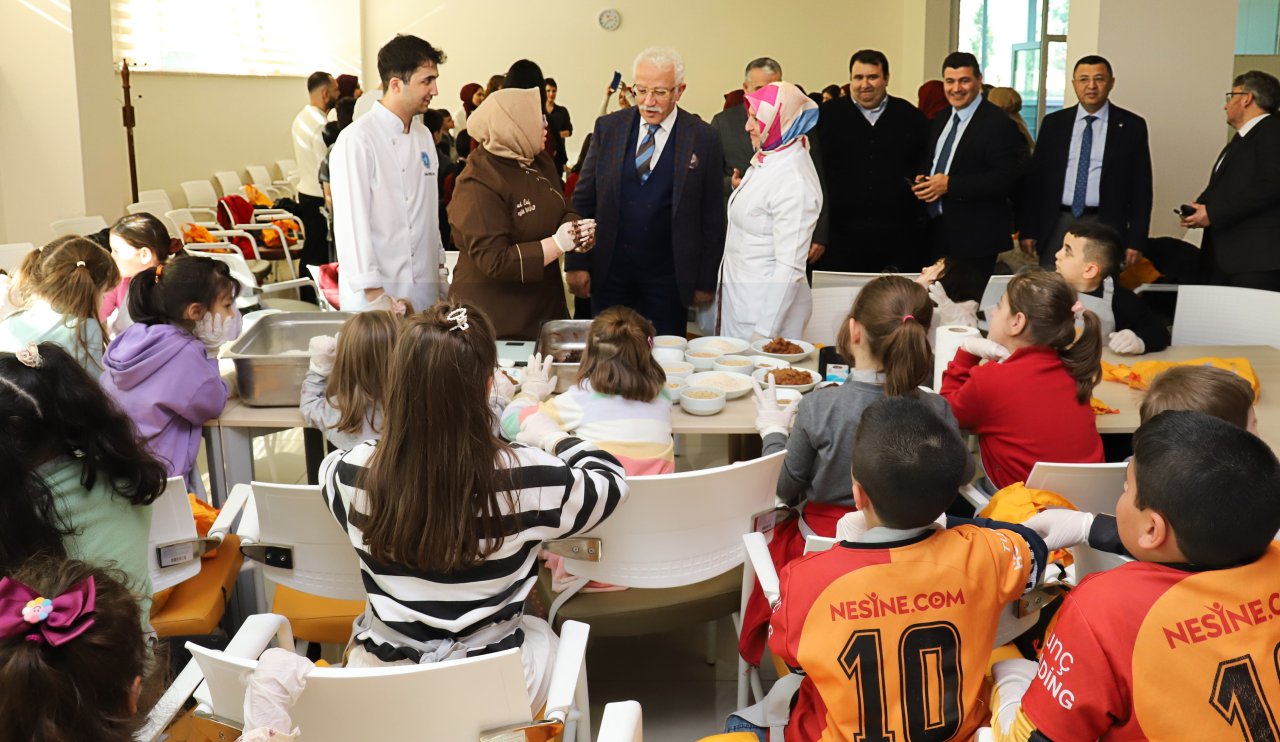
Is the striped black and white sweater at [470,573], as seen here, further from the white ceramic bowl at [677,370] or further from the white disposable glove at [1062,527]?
the white ceramic bowl at [677,370]

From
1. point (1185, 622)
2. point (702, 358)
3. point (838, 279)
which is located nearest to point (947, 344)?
point (702, 358)

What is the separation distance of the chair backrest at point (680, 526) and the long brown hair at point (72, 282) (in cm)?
173

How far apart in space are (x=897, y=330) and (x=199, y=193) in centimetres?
780

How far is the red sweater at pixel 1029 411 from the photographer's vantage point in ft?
8.91

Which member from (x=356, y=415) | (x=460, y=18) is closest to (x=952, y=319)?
(x=356, y=415)

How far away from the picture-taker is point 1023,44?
10875mm

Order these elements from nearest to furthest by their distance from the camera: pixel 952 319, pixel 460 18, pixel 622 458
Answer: pixel 622 458
pixel 952 319
pixel 460 18

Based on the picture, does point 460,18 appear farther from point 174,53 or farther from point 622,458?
point 622,458

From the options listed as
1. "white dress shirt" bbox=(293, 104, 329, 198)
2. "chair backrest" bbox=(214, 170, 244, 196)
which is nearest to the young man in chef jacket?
"white dress shirt" bbox=(293, 104, 329, 198)

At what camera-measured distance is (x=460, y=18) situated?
1213 cm

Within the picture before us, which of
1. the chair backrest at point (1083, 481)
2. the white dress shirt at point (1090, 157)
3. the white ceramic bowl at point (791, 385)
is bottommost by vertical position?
the chair backrest at point (1083, 481)

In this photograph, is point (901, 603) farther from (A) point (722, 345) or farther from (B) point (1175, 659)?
(A) point (722, 345)

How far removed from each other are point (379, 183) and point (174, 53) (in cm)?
692

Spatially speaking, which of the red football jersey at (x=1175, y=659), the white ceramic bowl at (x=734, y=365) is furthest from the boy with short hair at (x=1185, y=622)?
the white ceramic bowl at (x=734, y=365)
